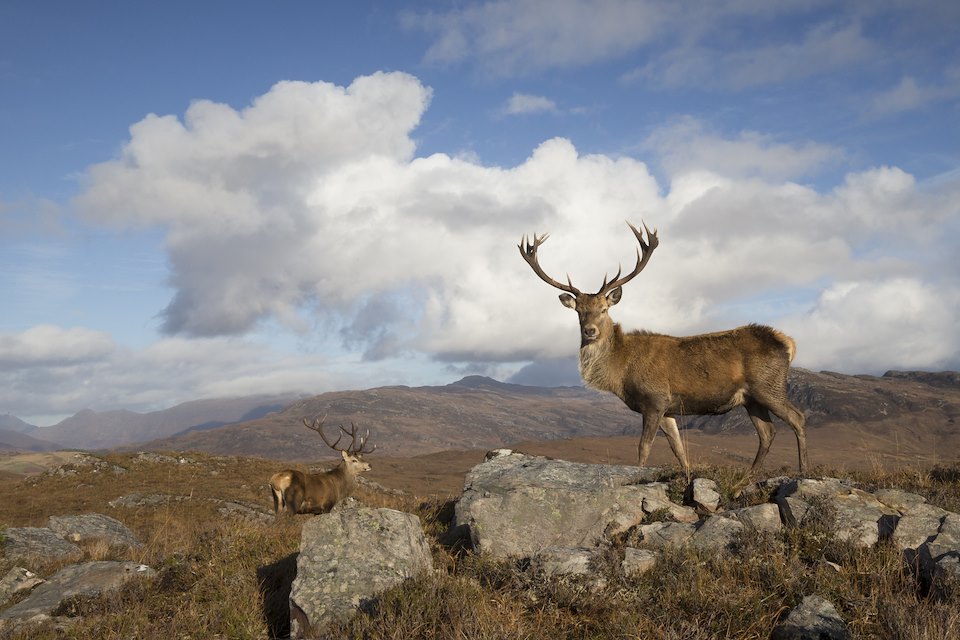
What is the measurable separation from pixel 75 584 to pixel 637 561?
6348 millimetres

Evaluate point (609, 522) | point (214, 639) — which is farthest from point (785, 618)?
point (214, 639)

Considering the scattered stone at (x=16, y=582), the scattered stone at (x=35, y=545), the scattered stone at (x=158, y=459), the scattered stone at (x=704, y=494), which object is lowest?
the scattered stone at (x=158, y=459)

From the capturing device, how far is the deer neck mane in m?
10.6

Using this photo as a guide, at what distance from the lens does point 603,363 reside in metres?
10.8

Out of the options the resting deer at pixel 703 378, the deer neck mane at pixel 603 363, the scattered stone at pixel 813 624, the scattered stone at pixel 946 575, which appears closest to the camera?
the scattered stone at pixel 813 624

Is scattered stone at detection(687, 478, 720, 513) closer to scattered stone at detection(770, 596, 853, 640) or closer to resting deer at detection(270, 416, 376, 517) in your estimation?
scattered stone at detection(770, 596, 853, 640)

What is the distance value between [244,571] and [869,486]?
24.3ft

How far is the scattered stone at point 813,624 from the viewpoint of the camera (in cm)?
478

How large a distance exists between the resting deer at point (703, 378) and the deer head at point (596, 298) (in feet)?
0.82

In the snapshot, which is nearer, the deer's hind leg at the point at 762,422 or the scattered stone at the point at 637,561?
the scattered stone at the point at 637,561

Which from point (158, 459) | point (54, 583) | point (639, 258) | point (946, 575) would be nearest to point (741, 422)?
point (158, 459)

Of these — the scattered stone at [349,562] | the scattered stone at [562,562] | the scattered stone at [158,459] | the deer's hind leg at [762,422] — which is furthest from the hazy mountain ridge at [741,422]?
the scattered stone at [158,459]

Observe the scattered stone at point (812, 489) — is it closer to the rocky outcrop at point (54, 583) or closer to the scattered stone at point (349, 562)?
the scattered stone at point (349, 562)

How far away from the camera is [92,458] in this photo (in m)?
31.8
